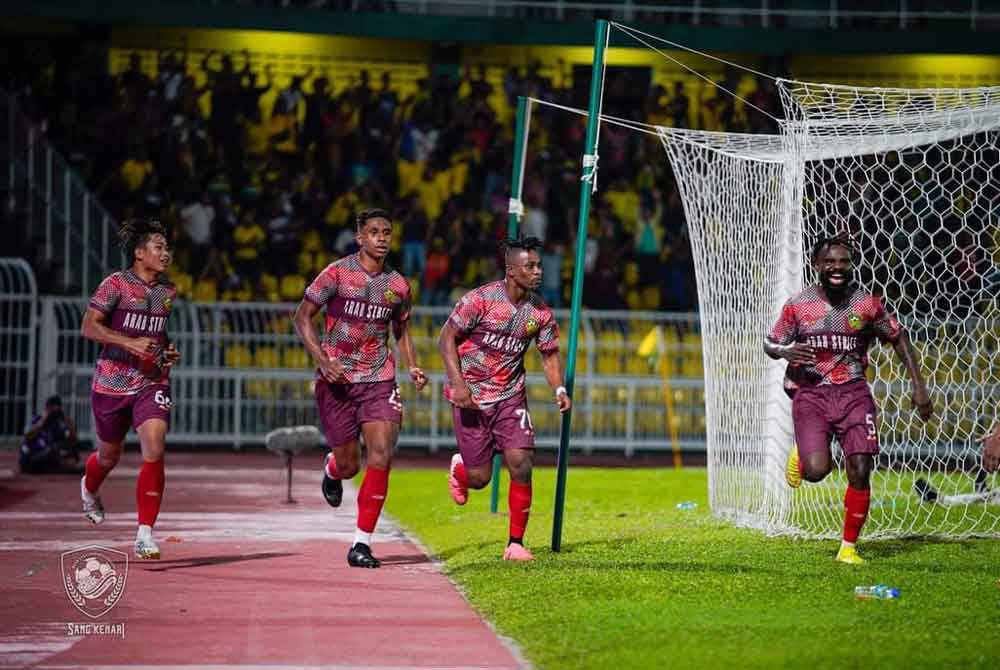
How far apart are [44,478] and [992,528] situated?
35.2 ft

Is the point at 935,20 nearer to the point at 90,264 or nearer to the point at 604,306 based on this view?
the point at 604,306

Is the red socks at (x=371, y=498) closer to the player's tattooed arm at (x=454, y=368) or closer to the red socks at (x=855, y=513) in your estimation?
the player's tattooed arm at (x=454, y=368)

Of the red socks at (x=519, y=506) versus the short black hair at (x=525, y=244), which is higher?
the short black hair at (x=525, y=244)

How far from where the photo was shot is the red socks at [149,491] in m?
11.4

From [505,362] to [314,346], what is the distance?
1.33 metres

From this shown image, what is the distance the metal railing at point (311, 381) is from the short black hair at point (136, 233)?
12226 mm

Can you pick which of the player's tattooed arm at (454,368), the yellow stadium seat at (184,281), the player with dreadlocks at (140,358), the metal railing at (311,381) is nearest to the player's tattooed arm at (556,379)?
the player's tattooed arm at (454,368)

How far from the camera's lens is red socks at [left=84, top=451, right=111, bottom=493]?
1210 centimetres

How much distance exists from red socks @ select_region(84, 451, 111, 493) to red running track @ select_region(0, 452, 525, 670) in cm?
50

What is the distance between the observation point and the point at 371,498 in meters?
11.5

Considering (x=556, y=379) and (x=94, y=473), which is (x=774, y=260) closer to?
(x=556, y=379)

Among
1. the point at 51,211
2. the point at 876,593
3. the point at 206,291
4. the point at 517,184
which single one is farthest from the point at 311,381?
the point at 876,593

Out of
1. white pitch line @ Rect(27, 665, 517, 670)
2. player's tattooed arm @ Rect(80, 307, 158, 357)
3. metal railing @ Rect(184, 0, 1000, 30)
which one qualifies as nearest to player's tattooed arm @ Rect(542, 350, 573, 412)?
player's tattooed arm @ Rect(80, 307, 158, 357)

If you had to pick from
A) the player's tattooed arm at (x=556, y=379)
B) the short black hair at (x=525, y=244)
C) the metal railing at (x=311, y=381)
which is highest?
the short black hair at (x=525, y=244)
